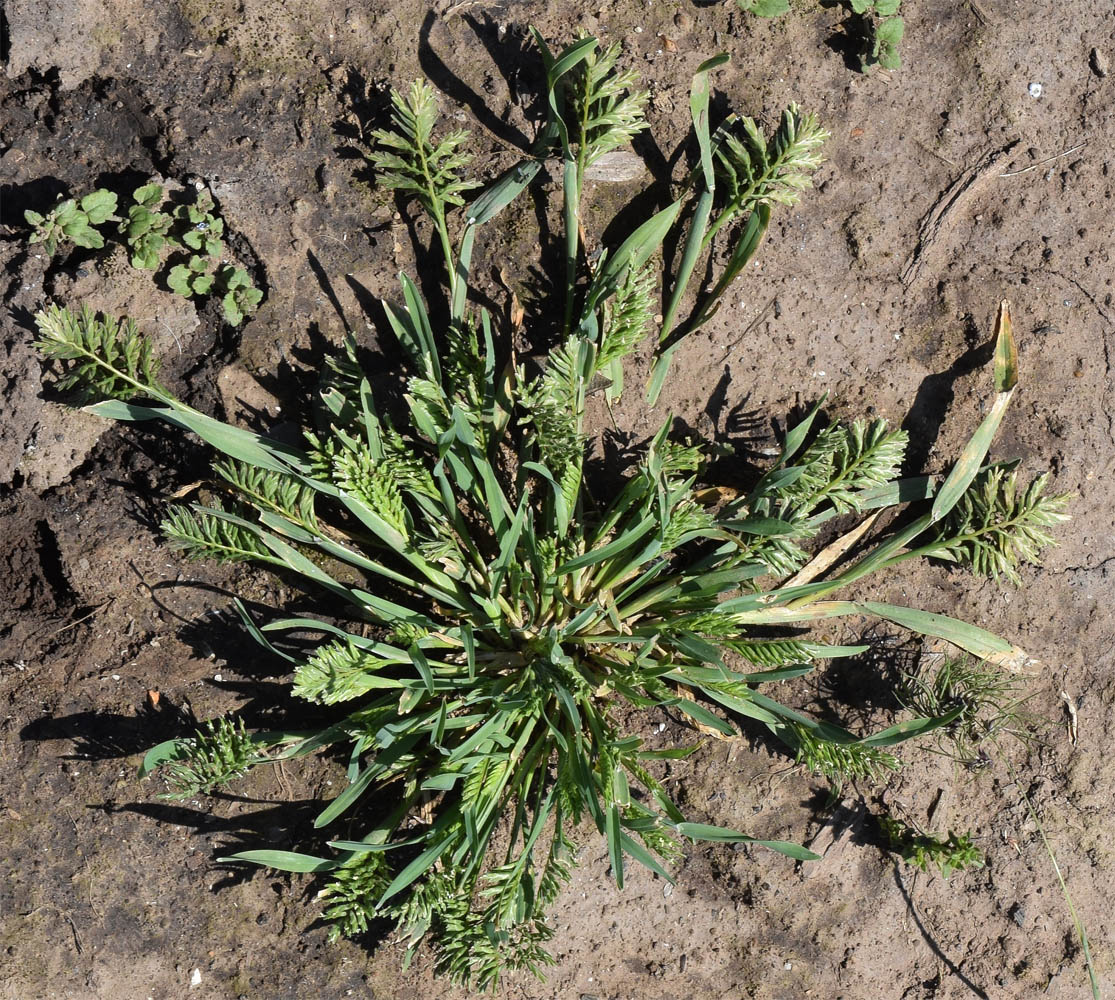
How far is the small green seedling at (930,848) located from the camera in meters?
2.23

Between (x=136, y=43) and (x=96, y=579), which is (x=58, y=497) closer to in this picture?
(x=96, y=579)

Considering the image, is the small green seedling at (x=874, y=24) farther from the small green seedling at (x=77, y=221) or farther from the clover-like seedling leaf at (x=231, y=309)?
the small green seedling at (x=77, y=221)

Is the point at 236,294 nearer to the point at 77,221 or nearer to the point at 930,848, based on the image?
the point at 77,221

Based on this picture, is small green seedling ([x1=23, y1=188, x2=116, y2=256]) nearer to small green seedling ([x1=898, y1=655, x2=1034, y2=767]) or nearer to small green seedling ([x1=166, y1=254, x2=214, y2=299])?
small green seedling ([x1=166, y1=254, x2=214, y2=299])

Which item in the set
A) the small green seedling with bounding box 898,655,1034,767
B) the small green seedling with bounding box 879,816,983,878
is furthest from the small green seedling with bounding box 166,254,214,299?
the small green seedling with bounding box 879,816,983,878

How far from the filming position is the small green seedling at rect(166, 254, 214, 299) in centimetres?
207

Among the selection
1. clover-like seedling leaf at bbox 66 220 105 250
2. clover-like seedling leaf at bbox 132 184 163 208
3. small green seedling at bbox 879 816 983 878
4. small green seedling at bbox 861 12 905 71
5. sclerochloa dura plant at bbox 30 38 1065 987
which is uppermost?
small green seedling at bbox 861 12 905 71

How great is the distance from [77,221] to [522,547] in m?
1.33

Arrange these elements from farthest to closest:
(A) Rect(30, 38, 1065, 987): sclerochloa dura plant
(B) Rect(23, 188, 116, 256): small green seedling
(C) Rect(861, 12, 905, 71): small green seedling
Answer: (C) Rect(861, 12, 905, 71): small green seedling < (B) Rect(23, 188, 116, 256): small green seedling < (A) Rect(30, 38, 1065, 987): sclerochloa dura plant

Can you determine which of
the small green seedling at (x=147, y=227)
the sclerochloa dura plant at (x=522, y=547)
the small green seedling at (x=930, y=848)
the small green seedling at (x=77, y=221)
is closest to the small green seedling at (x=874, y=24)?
the sclerochloa dura plant at (x=522, y=547)

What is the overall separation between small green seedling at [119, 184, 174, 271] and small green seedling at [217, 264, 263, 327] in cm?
15

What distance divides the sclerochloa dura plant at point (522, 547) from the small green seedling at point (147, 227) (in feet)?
0.60

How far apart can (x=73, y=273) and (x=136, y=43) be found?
0.59 metres

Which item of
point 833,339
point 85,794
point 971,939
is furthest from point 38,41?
point 971,939
